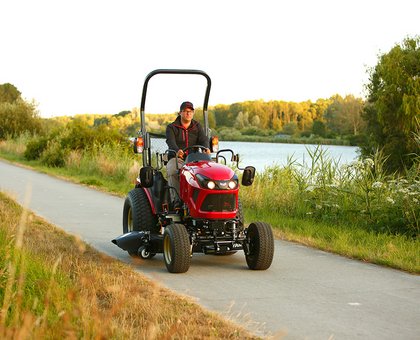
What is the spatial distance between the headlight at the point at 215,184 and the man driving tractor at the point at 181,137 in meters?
0.68

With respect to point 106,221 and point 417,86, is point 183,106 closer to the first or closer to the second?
point 106,221

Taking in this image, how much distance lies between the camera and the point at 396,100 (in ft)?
184

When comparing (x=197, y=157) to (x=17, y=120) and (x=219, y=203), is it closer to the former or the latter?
(x=219, y=203)

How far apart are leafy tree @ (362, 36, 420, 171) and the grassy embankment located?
3808 centimetres

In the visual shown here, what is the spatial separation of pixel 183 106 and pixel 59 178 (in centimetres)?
1469

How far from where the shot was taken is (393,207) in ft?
38.0

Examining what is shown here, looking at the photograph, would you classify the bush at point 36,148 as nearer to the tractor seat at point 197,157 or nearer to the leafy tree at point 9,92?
the tractor seat at point 197,157

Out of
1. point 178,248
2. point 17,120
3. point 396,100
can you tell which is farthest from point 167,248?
point 396,100

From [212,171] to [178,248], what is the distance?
1016 millimetres

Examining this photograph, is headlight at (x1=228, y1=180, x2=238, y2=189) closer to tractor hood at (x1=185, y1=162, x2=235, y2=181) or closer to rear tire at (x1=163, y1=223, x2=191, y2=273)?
tractor hood at (x1=185, y1=162, x2=235, y2=181)

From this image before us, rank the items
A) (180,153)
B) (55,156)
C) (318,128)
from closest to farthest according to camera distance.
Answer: (180,153), (55,156), (318,128)

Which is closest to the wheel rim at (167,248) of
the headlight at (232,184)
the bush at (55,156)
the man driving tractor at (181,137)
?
the man driving tractor at (181,137)

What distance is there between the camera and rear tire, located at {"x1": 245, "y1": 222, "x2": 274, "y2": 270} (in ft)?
28.2

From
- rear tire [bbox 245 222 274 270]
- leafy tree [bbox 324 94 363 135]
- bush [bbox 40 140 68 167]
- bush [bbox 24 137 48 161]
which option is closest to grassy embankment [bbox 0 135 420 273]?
rear tire [bbox 245 222 274 270]
